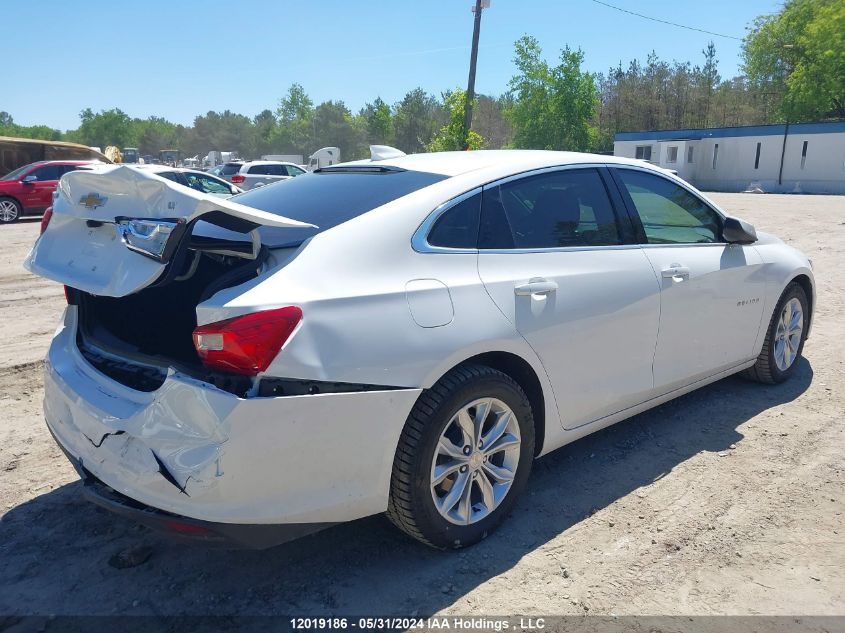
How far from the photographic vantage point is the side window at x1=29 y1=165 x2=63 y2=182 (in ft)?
59.2

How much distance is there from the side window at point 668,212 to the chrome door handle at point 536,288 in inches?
40.0

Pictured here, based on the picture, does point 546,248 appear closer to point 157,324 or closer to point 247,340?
point 247,340

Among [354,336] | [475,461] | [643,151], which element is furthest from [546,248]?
[643,151]

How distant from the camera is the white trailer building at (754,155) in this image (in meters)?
41.6

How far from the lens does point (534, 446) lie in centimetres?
319

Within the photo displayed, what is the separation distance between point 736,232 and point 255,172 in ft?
73.0

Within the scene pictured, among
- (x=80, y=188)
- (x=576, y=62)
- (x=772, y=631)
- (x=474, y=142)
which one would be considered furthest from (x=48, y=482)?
(x=576, y=62)

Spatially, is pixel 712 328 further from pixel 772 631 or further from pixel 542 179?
pixel 772 631

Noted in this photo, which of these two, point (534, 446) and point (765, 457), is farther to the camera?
point (765, 457)

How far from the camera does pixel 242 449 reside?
2230mm

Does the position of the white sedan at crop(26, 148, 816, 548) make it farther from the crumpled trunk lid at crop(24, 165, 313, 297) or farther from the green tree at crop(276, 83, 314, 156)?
the green tree at crop(276, 83, 314, 156)

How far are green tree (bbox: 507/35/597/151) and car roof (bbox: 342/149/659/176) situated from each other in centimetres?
6105

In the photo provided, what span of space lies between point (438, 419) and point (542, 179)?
1.48 metres

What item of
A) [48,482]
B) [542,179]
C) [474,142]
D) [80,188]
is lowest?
[48,482]
